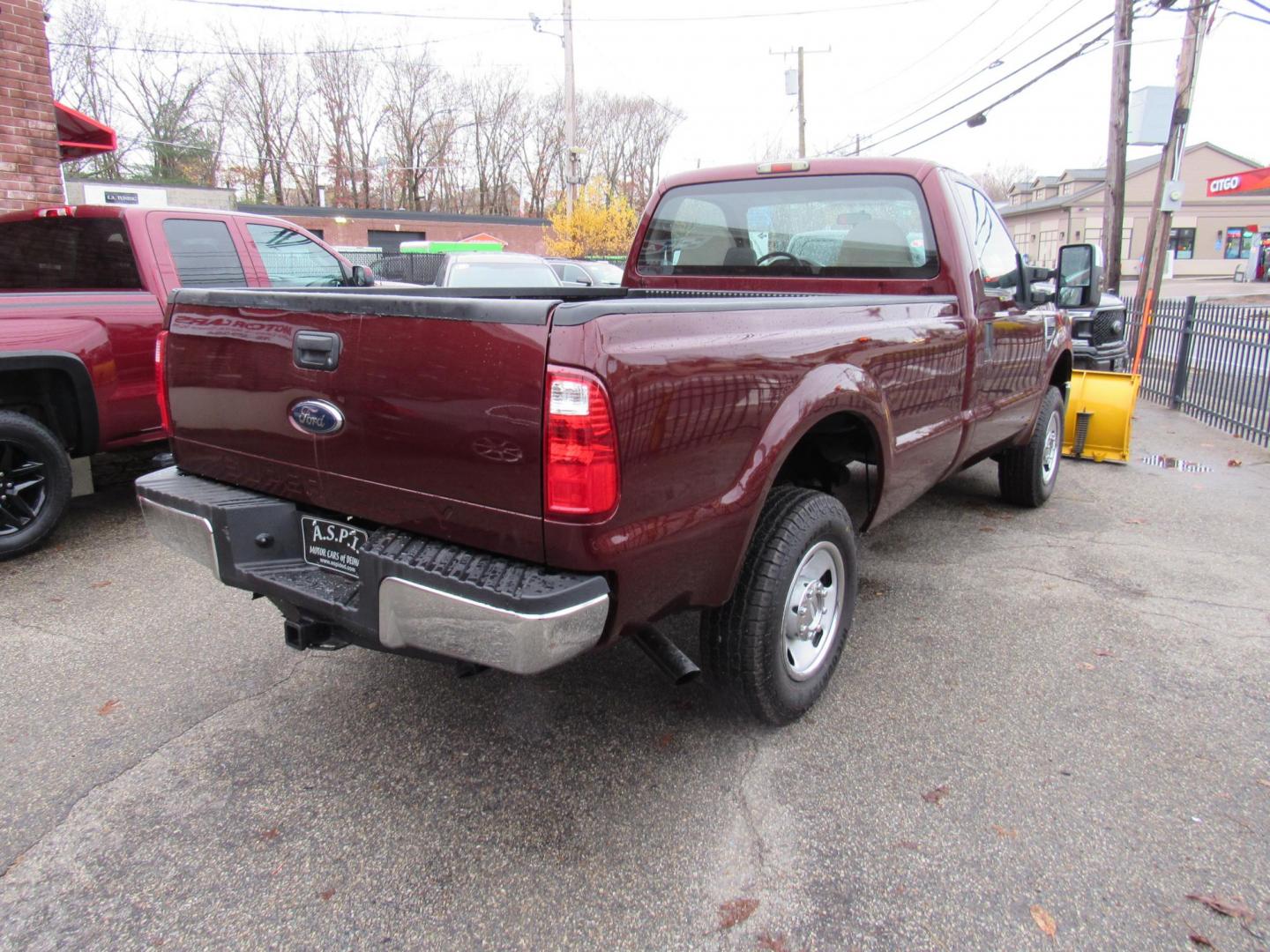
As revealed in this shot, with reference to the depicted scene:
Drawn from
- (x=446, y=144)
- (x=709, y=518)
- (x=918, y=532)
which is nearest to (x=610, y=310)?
(x=709, y=518)

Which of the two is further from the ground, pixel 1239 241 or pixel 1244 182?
pixel 1244 182

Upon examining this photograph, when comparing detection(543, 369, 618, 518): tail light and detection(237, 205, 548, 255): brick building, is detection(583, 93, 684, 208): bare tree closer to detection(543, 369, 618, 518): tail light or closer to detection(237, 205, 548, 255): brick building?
detection(237, 205, 548, 255): brick building

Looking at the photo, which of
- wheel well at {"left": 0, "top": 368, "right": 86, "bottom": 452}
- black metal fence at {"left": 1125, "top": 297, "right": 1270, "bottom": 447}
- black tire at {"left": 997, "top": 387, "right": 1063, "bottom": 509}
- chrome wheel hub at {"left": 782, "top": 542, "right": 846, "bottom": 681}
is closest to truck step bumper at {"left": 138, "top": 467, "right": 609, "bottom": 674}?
chrome wheel hub at {"left": 782, "top": 542, "right": 846, "bottom": 681}

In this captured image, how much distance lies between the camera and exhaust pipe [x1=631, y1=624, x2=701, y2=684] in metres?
2.53

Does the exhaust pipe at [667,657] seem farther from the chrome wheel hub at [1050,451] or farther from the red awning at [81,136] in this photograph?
the red awning at [81,136]

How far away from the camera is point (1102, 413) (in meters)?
7.04

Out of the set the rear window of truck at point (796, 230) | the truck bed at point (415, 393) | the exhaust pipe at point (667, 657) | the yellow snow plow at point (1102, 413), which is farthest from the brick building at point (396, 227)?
the exhaust pipe at point (667, 657)

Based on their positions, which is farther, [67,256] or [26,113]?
[26,113]

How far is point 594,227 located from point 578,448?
121 ft

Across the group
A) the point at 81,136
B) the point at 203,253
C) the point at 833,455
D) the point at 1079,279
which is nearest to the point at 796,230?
the point at 833,455

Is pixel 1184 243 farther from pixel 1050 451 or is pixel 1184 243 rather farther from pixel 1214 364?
pixel 1050 451

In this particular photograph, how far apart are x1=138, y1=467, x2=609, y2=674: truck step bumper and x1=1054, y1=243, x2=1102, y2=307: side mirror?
431cm

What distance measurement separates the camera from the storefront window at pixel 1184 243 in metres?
53.6

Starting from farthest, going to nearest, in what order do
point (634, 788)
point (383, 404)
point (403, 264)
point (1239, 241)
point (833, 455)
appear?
1. point (1239, 241)
2. point (403, 264)
3. point (833, 455)
4. point (634, 788)
5. point (383, 404)
